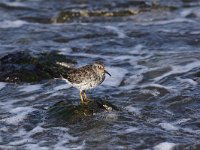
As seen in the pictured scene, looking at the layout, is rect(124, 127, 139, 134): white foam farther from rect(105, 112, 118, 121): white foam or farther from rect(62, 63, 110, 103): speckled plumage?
rect(62, 63, 110, 103): speckled plumage

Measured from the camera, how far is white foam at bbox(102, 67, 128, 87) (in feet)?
33.5

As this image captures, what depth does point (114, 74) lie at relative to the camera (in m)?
10.7

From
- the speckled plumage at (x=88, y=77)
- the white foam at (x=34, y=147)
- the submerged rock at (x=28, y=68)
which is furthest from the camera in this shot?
Answer: the submerged rock at (x=28, y=68)

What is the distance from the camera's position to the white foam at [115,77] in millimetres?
10223

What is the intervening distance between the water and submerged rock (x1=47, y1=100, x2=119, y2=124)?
56 millimetres

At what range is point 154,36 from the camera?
13148mm

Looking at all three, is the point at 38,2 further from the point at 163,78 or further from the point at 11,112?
the point at 11,112

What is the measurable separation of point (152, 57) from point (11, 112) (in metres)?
3.84

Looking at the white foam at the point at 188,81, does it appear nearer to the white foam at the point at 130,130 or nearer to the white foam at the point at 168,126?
the white foam at the point at 168,126

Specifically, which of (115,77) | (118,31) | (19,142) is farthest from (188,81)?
(118,31)

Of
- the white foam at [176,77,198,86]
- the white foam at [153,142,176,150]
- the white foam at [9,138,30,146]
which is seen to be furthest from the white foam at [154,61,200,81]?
the white foam at [9,138,30,146]

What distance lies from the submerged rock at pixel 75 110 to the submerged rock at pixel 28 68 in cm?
173

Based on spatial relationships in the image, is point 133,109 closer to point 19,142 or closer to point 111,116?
point 111,116

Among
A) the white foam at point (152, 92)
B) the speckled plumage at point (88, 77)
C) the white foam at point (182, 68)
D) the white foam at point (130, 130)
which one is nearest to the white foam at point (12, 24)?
the white foam at point (182, 68)
